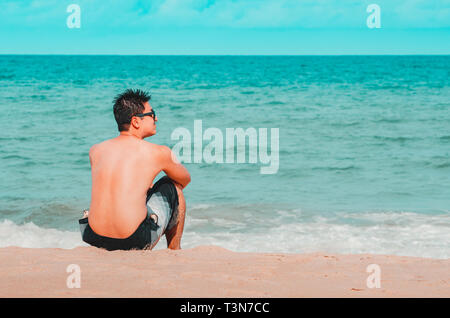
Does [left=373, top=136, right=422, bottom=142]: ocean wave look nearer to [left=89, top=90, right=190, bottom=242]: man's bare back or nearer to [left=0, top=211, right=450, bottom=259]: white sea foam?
[left=0, top=211, right=450, bottom=259]: white sea foam

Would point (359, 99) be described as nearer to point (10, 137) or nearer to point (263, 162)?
point (263, 162)

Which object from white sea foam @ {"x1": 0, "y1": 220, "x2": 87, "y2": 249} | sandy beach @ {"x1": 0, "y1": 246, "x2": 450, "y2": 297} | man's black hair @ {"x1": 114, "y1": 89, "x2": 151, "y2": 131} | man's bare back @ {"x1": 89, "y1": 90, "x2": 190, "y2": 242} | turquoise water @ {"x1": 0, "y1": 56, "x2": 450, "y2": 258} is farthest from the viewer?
turquoise water @ {"x1": 0, "y1": 56, "x2": 450, "y2": 258}

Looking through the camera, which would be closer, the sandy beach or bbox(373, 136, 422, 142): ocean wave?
the sandy beach

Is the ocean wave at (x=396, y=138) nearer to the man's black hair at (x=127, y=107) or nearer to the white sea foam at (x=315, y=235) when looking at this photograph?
the white sea foam at (x=315, y=235)

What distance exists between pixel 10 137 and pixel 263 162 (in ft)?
19.8

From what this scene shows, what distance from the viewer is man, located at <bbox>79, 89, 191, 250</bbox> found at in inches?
132

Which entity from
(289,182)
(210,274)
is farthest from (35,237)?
(289,182)

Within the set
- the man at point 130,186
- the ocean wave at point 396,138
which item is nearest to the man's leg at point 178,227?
the man at point 130,186

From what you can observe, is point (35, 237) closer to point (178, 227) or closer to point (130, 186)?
point (178, 227)

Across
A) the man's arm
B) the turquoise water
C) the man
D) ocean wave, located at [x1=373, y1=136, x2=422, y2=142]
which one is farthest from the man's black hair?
ocean wave, located at [x1=373, y1=136, x2=422, y2=142]

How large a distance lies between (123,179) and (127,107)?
0.53 m

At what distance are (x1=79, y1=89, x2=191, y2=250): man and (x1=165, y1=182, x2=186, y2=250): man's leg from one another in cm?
6

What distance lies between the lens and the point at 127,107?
3.50m
